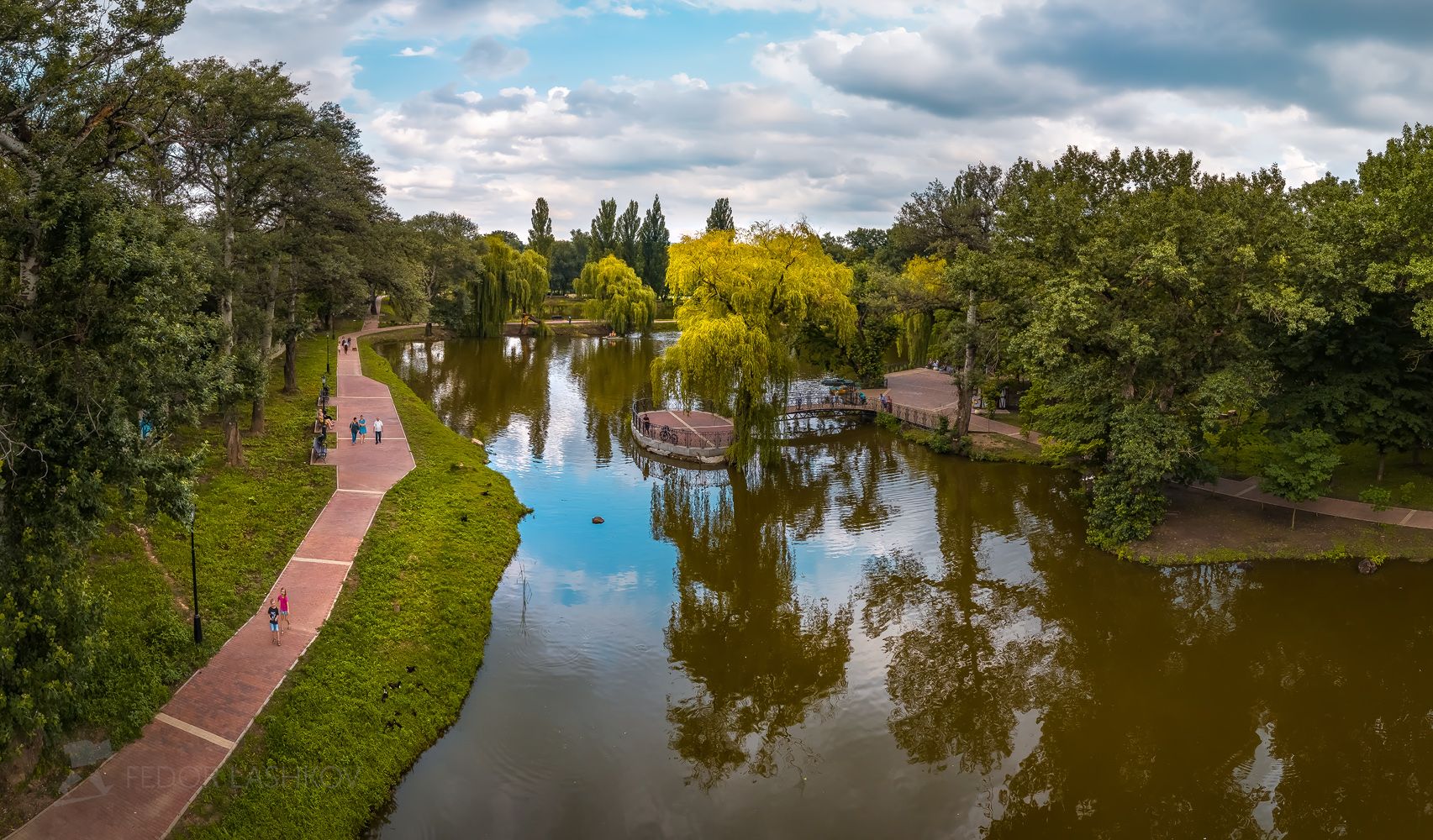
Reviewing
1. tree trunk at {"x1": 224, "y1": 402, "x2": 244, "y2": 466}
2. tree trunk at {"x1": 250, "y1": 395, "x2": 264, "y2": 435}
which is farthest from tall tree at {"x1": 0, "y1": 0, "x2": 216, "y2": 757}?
tree trunk at {"x1": 250, "y1": 395, "x2": 264, "y2": 435}

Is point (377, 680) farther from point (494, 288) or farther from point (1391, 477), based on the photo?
point (494, 288)

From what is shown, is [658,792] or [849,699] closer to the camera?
[658,792]

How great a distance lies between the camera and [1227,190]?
89.9 ft

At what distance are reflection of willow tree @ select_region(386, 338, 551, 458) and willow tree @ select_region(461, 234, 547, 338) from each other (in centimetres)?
170

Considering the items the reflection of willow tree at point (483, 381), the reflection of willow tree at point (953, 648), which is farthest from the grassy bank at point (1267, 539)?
the reflection of willow tree at point (483, 381)

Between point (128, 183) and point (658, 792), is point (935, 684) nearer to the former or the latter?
point (658, 792)

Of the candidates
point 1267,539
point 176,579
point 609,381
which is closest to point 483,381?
point 609,381

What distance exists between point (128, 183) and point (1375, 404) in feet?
121

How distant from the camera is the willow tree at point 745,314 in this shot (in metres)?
34.2

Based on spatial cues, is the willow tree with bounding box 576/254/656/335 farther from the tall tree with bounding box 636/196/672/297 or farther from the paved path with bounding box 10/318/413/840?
the paved path with bounding box 10/318/413/840

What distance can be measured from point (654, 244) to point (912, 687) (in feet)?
316

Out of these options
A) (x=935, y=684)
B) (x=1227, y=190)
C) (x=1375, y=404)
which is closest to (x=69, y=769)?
(x=935, y=684)

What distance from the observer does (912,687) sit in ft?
65.0

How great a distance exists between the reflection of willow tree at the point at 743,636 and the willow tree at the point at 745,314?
4.64 metres
